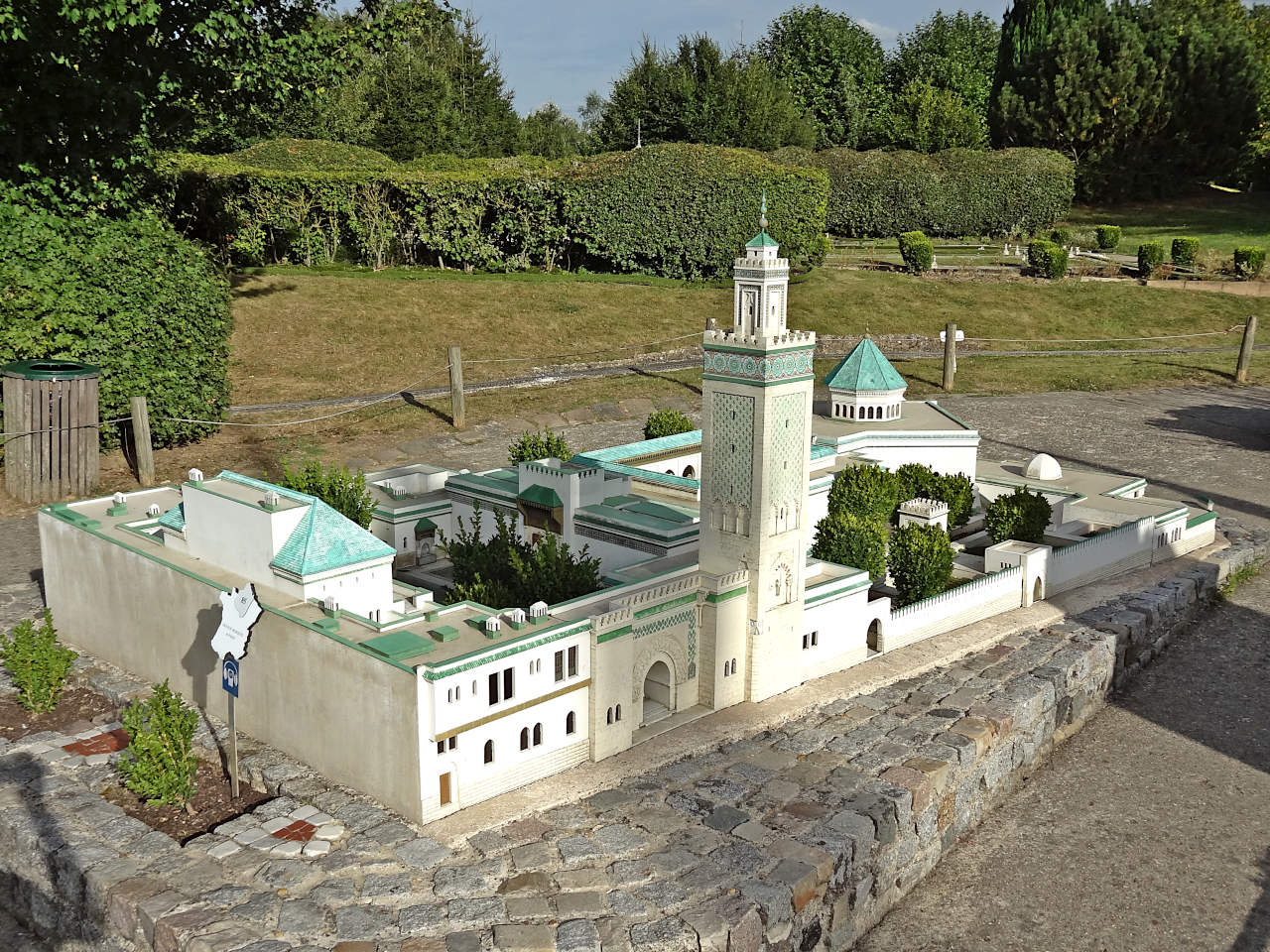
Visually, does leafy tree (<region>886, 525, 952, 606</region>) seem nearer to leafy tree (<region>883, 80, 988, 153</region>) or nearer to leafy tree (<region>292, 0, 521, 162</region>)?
leafy tree (<region>292, 0, 521, 162</region>)

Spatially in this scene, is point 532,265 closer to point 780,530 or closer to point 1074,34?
point 780,530

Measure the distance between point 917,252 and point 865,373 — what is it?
81.1 feet

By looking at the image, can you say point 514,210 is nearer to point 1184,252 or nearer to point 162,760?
point 1184,252

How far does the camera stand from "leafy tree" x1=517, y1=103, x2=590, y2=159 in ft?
262

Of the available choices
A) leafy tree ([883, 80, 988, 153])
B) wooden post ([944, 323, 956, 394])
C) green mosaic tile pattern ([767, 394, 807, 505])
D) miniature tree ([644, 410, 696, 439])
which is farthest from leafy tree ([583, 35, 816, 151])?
green mosaic tile pattern ([767, 394, 807, 505])

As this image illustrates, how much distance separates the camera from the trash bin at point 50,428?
26766mm

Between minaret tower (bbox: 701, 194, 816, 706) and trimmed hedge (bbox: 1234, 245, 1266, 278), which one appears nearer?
minaret tower (bbox: 701, 194, 816, 706)

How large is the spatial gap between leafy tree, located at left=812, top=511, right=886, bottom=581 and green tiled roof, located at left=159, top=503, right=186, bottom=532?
12130mm

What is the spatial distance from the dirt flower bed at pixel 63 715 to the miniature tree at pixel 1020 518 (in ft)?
60.3

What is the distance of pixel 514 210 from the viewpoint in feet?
156

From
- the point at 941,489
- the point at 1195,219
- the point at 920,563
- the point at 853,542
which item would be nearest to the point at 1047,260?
the point at 1195,219

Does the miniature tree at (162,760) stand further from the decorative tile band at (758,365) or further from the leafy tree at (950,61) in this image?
the leafy tree at (950,61)

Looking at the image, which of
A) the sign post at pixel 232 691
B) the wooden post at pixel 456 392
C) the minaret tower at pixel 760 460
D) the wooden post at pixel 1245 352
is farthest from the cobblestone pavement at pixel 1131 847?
the wooden post at pixel 1245 352

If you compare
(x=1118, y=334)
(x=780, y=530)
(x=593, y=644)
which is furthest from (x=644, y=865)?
(x=1118, y=334)
